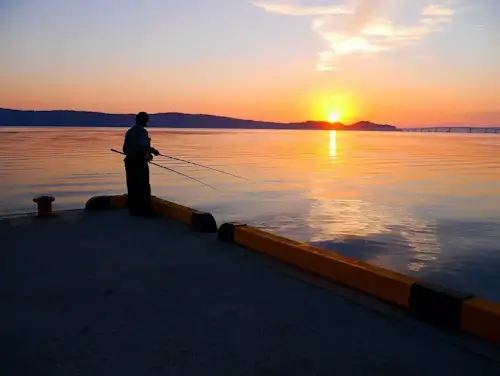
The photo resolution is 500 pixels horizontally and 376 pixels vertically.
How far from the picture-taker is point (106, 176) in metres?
20.4

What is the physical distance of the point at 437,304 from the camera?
4004 millimetres

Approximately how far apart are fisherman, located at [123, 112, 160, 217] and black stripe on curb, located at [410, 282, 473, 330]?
5.60 metres

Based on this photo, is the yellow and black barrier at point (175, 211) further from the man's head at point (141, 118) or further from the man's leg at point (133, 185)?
the man's head at point (141, 118)

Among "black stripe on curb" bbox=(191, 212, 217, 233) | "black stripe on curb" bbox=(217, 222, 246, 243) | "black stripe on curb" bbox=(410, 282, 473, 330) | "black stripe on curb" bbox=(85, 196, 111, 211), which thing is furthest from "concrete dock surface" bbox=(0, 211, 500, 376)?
"black stripe on curb" bbox=(85, 196, 111, 211)

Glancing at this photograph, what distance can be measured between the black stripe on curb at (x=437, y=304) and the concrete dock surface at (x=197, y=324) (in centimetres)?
13

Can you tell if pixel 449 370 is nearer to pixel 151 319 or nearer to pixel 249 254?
pixel 151 319

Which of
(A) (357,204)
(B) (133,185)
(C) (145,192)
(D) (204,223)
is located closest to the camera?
(D) (204,223)

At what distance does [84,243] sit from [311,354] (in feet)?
14.2

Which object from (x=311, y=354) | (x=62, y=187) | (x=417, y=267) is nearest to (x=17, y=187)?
(x=62, y=187)

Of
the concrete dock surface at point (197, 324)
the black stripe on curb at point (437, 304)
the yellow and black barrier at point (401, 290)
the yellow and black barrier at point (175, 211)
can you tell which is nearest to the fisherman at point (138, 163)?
the yellow and black barrier at point (175, 211)

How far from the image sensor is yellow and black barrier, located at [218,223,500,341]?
378 cm

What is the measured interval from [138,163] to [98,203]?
1.72 metres

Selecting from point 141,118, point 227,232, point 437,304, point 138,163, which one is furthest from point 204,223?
point 437,304

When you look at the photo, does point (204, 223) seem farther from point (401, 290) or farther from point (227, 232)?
point (401, 290)
